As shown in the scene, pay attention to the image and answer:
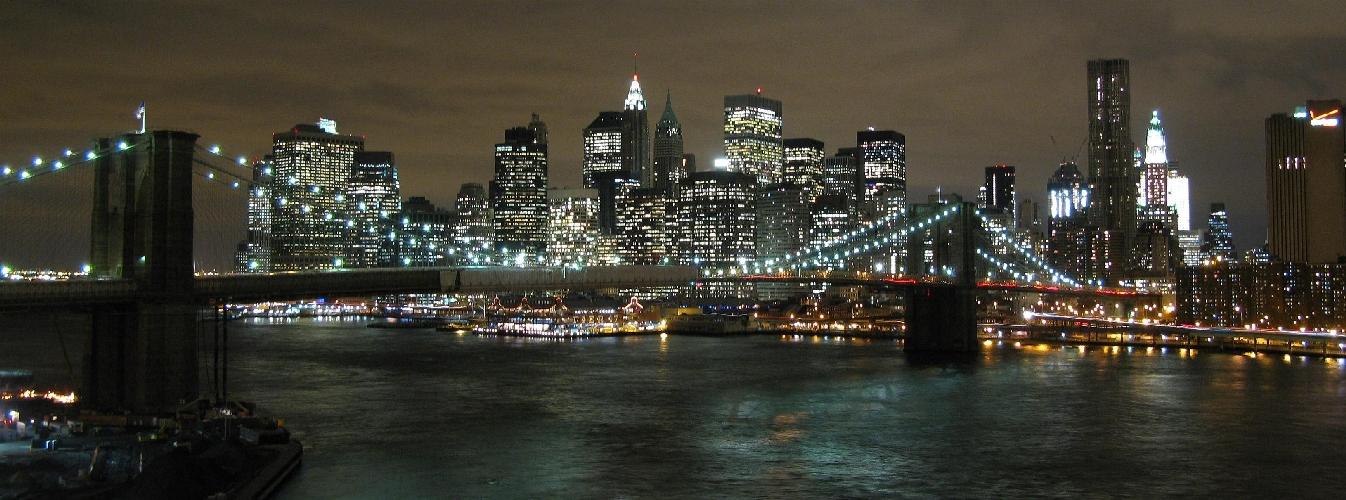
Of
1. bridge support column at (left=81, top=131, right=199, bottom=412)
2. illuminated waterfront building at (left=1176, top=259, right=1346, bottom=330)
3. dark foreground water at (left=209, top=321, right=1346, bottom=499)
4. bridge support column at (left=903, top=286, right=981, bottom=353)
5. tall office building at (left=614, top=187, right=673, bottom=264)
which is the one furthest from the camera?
tall office building at (left=614, top=187, right=673, bottom=264)

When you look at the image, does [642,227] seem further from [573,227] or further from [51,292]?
[51,292]

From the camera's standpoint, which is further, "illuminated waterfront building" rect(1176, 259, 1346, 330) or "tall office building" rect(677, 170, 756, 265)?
"tall office building" rect(677, 170, 756, 265)

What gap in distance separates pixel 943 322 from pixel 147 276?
47527mm

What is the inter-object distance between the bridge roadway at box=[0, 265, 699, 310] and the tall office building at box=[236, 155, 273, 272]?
12.0ft

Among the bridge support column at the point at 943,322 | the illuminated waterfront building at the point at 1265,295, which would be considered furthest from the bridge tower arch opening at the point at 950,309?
the illuminated waterfront building at the point at 1265,295

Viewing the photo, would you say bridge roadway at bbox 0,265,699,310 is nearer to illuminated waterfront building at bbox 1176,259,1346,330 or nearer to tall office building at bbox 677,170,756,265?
illuminated waterfront building at bbox 1176,259,1346,330

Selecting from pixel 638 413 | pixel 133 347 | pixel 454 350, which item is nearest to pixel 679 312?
pixel 454 350

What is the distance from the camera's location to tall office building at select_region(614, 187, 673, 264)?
611ft

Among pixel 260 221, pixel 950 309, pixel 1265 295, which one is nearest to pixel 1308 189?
pixel 1265 295

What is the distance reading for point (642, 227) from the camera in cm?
18975

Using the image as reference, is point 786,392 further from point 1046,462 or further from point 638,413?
point 1046,462

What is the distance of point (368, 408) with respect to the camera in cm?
3969

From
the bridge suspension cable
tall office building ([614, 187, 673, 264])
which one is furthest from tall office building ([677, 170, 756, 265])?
the bridge suspension cable

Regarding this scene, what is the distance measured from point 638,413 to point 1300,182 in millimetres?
106065
